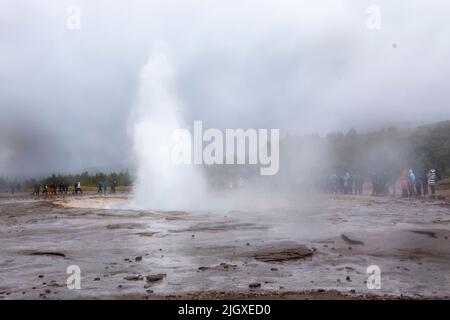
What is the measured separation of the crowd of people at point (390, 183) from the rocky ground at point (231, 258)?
39.3ft

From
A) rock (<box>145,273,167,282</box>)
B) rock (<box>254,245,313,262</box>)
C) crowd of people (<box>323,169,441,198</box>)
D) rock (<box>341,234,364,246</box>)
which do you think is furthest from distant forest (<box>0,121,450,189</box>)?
rock (<box>145,273,167,282</box>)

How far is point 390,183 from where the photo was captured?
3219cm

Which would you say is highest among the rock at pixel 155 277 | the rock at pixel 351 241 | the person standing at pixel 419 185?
the person standing at pixel 419 185

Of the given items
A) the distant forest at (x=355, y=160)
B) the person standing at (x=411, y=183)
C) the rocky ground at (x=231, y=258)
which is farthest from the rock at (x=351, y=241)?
the distant forest at (x=355, y=160)

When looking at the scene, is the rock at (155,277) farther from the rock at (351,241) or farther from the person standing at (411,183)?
the person standing at (411,183)

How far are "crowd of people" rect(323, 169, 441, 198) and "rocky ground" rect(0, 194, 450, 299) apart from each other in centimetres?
1198

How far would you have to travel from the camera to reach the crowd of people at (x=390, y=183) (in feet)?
86.9

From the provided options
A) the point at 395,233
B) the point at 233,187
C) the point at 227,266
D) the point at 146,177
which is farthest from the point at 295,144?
the point at 227,266

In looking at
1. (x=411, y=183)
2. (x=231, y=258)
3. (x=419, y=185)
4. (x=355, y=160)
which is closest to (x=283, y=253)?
(x=231, y=258)

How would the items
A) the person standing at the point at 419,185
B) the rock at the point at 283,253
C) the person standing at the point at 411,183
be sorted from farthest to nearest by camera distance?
1. the person standing at the point at 419,185
2. the person standing at the point at 411,183
3. the rock at the point at 283,253

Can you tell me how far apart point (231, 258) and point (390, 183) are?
85.5 feet

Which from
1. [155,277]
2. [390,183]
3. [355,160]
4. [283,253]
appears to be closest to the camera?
[155,277]

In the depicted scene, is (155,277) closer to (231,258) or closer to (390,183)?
(231,258)

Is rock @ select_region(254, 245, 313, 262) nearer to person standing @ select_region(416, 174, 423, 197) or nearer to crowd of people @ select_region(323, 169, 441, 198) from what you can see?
crowd of people @ select_region(323, 169, 441, 198)
